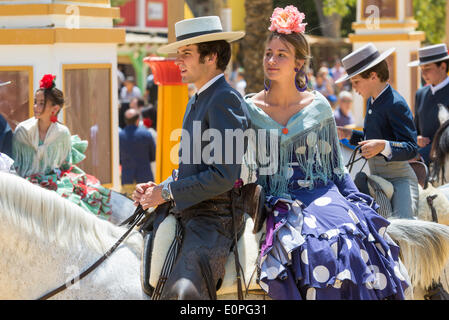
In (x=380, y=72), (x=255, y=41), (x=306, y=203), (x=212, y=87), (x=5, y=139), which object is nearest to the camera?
(x=212, y=87)

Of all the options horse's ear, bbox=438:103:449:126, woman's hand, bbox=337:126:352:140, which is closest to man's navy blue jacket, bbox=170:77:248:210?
woman's hand, bbox=337:126:352:140

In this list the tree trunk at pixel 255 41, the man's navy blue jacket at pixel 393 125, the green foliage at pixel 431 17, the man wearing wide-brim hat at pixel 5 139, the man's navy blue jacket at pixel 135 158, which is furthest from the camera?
the green foliage at pixel 431 17

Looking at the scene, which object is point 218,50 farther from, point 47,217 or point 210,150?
point 47,217

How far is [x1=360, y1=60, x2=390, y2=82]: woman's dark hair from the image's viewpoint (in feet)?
18.6

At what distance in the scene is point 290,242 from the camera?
367 centimetres

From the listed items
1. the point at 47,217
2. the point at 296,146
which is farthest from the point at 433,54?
the point at 47,217

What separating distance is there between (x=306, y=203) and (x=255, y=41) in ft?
30.3

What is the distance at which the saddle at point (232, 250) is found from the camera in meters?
3.53

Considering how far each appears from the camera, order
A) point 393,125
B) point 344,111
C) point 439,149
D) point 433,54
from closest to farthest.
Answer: point 393,125 < point 439,149 < point 433,54 < point 344,111

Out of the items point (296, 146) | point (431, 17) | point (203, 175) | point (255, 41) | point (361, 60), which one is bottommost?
point (203, 175)

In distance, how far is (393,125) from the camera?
17.5ft

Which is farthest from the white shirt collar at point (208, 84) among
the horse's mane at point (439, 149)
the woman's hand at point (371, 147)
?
the horse's mane at point (439, 149)

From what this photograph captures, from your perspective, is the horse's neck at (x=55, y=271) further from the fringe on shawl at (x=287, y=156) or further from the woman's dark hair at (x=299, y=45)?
the woman's dark hair at (x=299, y=45)

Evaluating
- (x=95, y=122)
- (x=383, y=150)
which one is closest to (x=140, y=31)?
(x=95, y=122)
